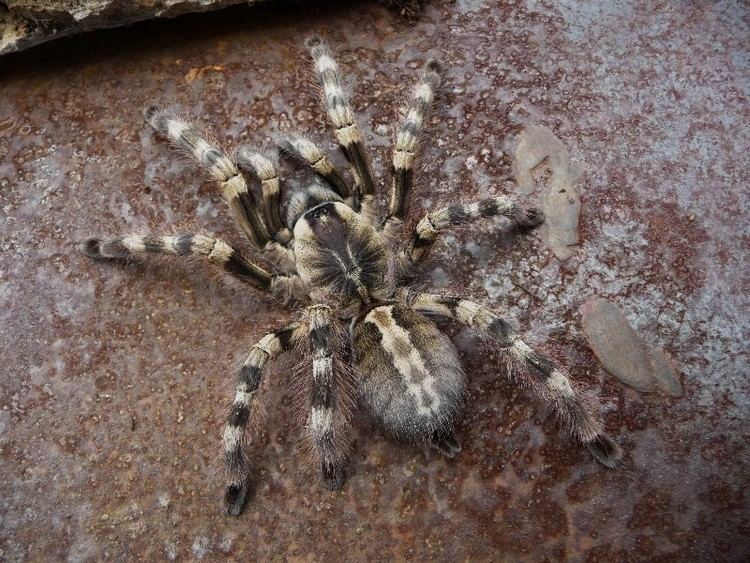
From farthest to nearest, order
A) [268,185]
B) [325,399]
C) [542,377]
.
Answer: [268,185] < [325,399] < [542,377]

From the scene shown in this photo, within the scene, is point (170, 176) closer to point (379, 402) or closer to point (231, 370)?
point (231, 370)

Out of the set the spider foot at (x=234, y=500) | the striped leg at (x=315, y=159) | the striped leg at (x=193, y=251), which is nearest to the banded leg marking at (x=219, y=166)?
the striped leg at (x=193, y=251)

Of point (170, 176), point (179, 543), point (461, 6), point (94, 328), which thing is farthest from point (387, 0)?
point (179, 543)

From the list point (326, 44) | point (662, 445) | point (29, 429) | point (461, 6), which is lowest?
point (29, 429)

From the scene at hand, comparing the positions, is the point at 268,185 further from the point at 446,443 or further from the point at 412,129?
the point at 446,443

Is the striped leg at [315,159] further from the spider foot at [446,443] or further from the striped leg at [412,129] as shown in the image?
the spider foot at [446,443]

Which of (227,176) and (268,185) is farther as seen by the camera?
(268,185)

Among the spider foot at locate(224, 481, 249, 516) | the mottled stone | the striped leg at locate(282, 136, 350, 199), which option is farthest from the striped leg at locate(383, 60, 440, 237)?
the spider foot at locate(224, 481, 249, 516)

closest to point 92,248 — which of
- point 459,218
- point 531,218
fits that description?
point 459,218
